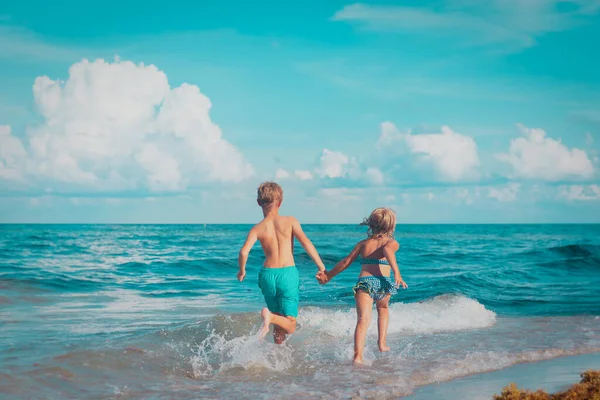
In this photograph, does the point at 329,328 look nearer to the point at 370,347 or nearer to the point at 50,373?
the point at 370,347

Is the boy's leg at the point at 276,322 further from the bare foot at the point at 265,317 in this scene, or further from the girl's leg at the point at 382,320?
the girl's leg at the point at 382,320

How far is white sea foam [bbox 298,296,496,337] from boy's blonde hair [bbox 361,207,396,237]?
9.17 ft

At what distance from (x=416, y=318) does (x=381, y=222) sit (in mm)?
3963

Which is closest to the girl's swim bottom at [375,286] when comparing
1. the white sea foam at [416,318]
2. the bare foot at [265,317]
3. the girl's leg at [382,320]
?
the girl's leg at [382,320]

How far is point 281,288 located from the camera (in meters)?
6.58

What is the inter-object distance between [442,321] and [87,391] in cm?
632

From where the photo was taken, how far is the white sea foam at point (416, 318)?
9.36 m

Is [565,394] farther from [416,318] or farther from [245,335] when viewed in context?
[416,318]

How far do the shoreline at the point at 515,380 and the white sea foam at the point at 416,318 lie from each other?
2488 mm

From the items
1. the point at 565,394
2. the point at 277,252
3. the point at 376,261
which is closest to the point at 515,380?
the point at 565,394

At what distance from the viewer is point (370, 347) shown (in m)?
7.82

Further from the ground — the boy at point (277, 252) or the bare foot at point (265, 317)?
the boy at point (277, 252)

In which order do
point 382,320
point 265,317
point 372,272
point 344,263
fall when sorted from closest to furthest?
point 265,317 → point 344,263 → point 372,272 → point 382,320

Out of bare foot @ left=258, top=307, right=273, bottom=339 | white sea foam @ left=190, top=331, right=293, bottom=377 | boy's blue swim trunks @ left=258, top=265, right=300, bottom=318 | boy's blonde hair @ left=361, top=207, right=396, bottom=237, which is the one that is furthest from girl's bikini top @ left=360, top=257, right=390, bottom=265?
white sea foam @ left=190, top=331, right=293, bottom=377
